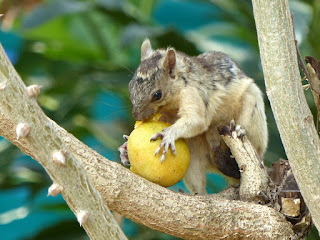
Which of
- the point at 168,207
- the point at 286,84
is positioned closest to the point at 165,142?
the point at 168,207

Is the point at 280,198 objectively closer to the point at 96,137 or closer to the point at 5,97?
the point at 5,97

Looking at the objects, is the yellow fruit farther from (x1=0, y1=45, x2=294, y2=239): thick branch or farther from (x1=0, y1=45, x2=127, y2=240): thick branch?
(x1=0, y1=45, x2=127, y2=240): thick branch

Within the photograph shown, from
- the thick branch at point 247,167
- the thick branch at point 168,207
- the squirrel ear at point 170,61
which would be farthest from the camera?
the squirrel ear at point 170,61

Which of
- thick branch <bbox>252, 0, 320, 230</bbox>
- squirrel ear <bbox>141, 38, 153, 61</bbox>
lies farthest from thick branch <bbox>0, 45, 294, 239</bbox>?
squirrel ear <bbox>141, 38, 153, 61</bbox>

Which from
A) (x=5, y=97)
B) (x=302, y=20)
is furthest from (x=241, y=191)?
(x=302, y=20)

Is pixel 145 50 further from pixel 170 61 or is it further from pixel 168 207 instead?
pixel 168 207

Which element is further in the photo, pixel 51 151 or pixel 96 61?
pixel 96 61

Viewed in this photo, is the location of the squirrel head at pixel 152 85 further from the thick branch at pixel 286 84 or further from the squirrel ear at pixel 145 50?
the thick branch at pixel 286 84

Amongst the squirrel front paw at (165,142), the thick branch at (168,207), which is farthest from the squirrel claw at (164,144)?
the thick branch at (168,207)
